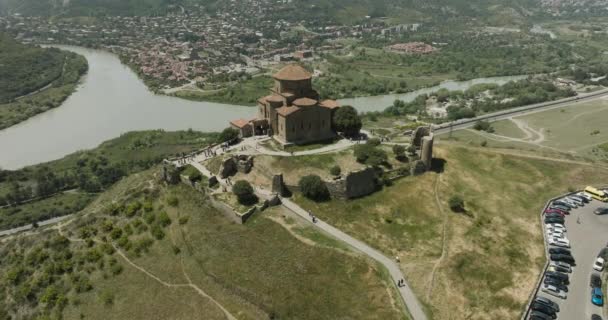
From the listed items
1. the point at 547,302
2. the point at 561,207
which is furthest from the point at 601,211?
the point at 547,302

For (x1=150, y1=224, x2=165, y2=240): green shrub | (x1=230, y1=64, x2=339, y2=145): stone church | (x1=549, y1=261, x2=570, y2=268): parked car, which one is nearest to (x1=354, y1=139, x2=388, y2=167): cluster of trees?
(x1=230, y1=64, x2=339, y2=145): stone church

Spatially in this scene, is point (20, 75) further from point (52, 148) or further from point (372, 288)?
point (372, 288)

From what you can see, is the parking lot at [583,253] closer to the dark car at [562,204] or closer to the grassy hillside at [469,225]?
the dark car at [562,204]

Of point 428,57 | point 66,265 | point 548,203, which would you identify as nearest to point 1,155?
point 66,265

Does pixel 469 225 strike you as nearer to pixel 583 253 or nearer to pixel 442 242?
pixel 442 242

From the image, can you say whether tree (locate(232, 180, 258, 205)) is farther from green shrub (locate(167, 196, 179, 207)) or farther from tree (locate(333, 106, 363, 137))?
tree (locate(333, 106, 363, 137))

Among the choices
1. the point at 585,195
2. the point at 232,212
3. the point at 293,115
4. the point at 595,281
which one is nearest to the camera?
the point at 595,281
